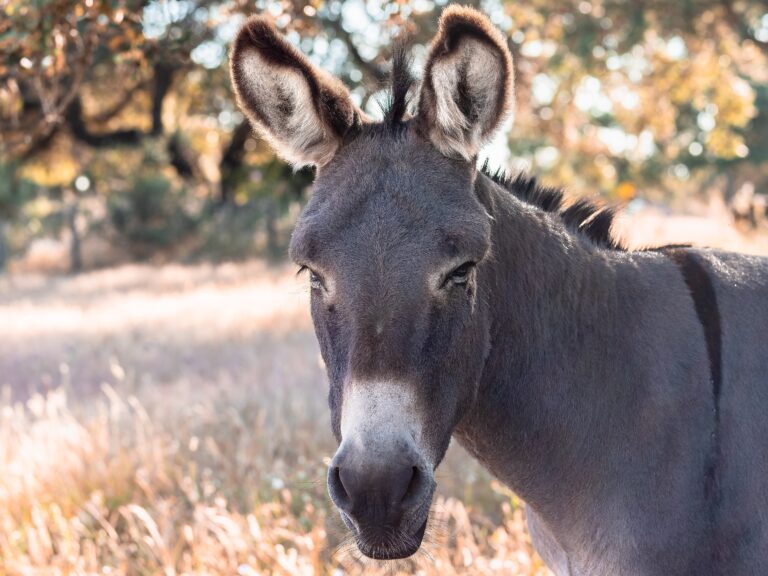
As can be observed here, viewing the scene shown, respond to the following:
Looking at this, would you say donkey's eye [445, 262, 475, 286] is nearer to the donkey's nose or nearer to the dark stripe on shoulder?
the donkey's nose

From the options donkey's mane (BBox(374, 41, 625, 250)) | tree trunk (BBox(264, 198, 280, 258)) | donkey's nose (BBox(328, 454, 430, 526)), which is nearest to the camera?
donkey's nose (BBox(328, 454, 430, 526))

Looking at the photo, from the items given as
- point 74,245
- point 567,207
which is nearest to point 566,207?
point 567,207

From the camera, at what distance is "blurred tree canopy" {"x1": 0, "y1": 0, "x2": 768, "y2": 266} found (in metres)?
3.97

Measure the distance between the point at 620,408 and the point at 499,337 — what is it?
46 centimetres

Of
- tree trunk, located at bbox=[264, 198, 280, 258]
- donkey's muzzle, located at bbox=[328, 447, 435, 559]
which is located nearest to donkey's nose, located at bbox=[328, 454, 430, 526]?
donkey's muzzle, located at bbox=[328, 447, 435, 559]

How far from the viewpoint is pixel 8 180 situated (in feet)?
68.6

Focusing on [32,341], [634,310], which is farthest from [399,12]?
[32,341]

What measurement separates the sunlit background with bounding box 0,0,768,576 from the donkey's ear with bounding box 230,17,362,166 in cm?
21

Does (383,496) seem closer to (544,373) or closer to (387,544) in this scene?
(387,544)

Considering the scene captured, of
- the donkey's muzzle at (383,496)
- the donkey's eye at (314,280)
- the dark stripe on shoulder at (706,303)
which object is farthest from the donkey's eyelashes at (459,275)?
the dark stripe on shoulder at (706,303)

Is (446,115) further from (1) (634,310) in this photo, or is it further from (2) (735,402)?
(2) (735,402)

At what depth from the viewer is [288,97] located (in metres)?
2.29

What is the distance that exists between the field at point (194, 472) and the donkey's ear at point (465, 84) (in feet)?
2.43

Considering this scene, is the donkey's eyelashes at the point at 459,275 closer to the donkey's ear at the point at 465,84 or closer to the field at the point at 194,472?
the donkey's ear at the point at 465,84
